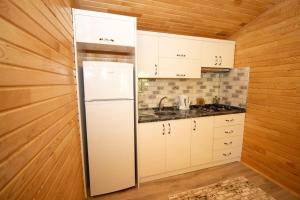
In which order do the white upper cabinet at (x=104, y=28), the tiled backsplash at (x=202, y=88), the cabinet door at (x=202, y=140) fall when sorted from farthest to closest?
the tiled backsplash at (x=202, y=88), the cabinet door at (x=202, y=140), the white upper cabinet at (x=104, y=28)

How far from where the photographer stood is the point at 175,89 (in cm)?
262

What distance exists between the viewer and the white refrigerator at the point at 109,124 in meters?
1.59

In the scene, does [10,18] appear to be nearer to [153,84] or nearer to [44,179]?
[44,179]

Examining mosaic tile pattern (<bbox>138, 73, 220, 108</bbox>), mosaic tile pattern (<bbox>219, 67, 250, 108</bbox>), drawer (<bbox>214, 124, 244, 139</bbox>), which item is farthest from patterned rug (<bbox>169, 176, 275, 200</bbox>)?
mosaic tile pattern (<bbox>138, 73, 220, 108</bbox>)

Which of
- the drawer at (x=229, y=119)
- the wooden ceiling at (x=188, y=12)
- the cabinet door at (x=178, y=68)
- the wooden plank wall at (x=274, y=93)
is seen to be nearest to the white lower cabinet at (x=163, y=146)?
the drawer at (x=229, y=119)

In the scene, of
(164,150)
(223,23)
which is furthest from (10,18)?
(223,23)

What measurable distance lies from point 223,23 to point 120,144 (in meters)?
2.40

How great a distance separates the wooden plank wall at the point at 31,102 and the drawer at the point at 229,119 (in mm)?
2150

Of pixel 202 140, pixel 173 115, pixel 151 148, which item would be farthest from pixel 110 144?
pixel 202 140

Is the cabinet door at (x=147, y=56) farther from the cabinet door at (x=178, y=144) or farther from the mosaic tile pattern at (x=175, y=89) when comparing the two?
the cabinet door at (x=178, y=144)

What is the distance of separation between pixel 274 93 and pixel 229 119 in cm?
70

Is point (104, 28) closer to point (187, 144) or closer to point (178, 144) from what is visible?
point (178, 144)

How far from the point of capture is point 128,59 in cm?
224

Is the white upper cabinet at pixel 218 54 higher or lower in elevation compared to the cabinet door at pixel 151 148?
higher
